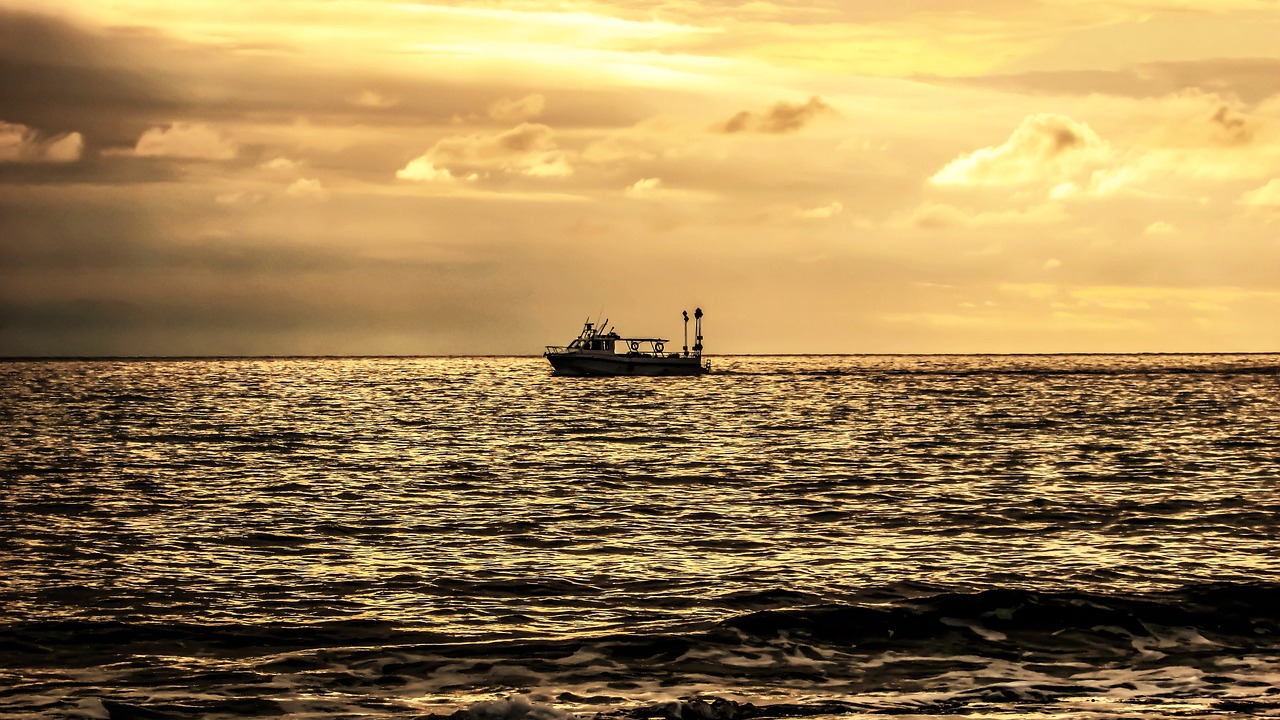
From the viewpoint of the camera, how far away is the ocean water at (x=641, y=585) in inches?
578

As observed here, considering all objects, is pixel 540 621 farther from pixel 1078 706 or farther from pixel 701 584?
pixel 1078 706

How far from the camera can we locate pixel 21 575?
74.0 feet

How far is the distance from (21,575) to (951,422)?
62.9 meters

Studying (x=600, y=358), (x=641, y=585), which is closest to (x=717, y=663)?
(x=641, y=585)

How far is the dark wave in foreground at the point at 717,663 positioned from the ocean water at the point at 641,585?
0.20ft

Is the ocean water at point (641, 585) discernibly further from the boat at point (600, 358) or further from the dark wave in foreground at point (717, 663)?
the boat at point (600, 358)

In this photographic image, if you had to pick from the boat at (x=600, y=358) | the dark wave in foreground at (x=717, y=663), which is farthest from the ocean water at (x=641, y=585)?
the boat at (x=600, y=358)

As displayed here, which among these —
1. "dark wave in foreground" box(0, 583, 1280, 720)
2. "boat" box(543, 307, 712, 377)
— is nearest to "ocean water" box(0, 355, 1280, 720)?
"dark wave in foreground" box(0, 583, 1280, 720)

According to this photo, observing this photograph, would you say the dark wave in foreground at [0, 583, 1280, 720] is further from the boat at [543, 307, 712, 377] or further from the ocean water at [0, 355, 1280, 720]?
the boat at [543, 307, 712, 377]

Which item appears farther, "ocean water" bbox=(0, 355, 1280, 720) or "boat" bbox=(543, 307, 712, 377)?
"boat" bbox=(543, 307, 712, 377)

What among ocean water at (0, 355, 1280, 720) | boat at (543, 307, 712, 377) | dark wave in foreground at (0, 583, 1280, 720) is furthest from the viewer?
boat at (543, 307, 712, 377)

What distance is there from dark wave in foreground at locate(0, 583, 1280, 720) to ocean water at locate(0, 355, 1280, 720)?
6 cm

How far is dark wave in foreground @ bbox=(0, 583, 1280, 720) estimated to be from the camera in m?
14.0

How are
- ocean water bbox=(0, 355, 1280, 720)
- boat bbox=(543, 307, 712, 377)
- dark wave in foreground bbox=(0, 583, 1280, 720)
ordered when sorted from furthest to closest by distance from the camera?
boat bbox=(543, 307, 712, 377) < ocean water bbox=(0, 355, 1280, 720) < dark wave in foreground bbox=(0, 583, 1280, 720)
